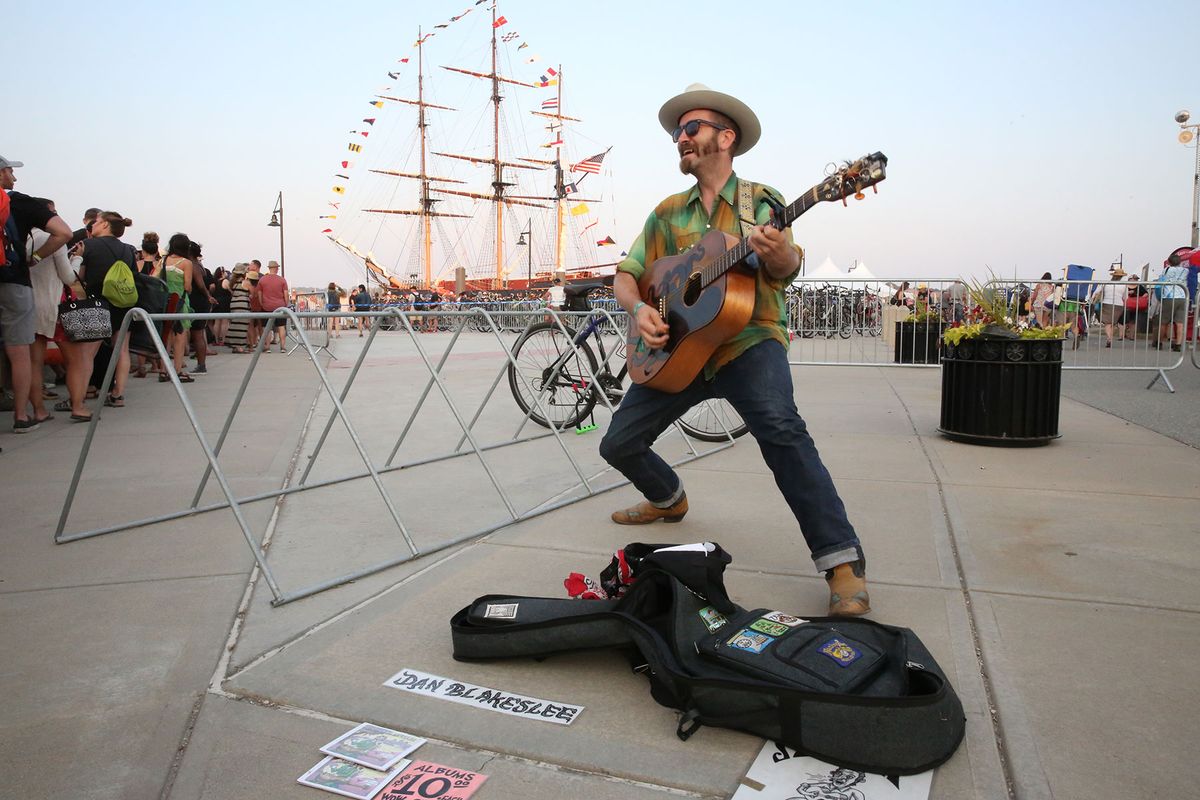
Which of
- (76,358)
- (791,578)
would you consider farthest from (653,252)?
(76,358)

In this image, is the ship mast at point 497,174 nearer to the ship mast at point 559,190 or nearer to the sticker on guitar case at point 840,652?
the ship mast at point 559,190

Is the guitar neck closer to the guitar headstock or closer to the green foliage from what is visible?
the guitar headstock

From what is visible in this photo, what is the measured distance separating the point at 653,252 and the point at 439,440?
341cm

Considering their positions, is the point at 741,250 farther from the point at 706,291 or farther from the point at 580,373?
the point at 580,373

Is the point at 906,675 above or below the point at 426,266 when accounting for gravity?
below

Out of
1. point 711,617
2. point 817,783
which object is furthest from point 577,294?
point 817,783

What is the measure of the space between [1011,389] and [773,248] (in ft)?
13.0

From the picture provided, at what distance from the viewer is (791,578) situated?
128 inches

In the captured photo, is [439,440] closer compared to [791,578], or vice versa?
[791,578]

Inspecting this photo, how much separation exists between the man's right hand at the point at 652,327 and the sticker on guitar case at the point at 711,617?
3.99 feet

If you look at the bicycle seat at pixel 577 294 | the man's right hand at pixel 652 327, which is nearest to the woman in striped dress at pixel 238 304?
the bicycle seat at pixel 577 294

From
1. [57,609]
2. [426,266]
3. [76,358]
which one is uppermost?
[426,266]

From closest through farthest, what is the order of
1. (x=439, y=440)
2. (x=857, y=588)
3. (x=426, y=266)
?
(x=857, y=588), (x=439, y=440), (x=426, y=266)

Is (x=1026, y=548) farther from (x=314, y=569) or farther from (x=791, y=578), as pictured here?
(x=314, y=569)
